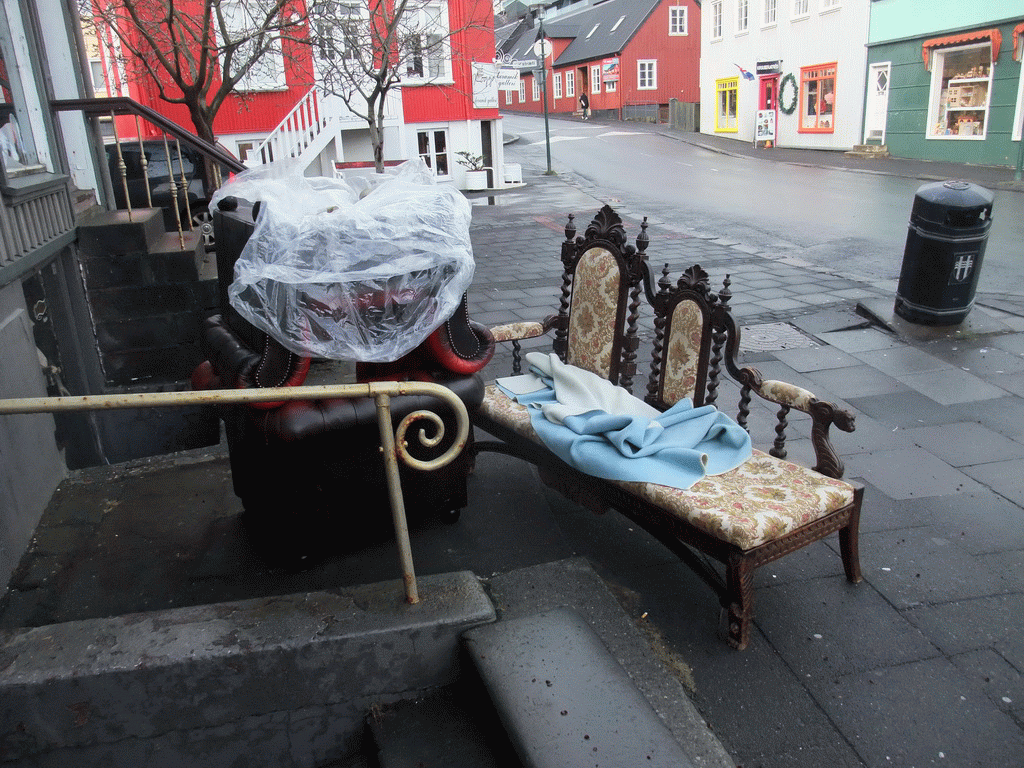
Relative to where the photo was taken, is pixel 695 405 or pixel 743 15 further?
pixel 743 15

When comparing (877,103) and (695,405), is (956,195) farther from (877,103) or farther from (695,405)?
(877,103)

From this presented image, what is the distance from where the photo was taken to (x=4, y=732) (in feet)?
7.06

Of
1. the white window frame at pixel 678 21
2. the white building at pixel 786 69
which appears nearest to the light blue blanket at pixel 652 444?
the white building at pixel 786 69

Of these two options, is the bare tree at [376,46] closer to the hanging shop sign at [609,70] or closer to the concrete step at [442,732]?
the concrete step at [442,732]

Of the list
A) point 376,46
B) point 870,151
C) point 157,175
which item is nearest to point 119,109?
point 157,175

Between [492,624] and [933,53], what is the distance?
21.9 meters

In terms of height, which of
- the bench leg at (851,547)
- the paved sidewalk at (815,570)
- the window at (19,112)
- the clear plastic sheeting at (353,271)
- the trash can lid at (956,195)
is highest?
the window at (19,112)

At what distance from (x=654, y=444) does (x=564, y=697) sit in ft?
3.86

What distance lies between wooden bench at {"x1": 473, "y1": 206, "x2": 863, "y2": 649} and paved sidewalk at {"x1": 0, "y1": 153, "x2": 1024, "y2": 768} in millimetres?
184

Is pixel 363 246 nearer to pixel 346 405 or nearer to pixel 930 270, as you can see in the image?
pixel 346 405

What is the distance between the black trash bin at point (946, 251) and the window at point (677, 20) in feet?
132

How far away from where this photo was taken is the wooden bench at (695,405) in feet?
8.59

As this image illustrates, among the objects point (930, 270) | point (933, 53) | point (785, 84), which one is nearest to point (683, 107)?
point (785, 84)

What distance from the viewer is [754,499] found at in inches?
106
